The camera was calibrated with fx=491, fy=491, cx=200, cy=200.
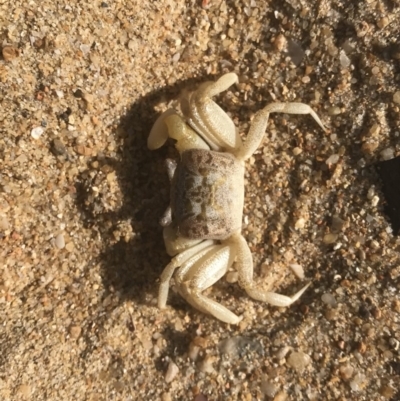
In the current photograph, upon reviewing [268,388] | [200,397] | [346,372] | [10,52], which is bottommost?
[346,372]

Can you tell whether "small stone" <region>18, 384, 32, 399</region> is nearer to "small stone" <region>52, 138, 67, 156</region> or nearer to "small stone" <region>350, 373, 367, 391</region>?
"small stone" <region>52, 138, 67, 156</region>

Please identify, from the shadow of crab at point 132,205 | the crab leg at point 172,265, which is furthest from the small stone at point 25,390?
the crab leg at point 172,265

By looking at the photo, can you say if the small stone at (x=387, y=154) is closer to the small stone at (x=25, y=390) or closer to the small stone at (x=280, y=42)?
the small stone at (x=280, y=42)

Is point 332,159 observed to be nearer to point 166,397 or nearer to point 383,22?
point 383,22

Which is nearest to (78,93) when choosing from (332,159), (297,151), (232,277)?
(297,151)

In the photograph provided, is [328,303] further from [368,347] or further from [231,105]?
[231,105]

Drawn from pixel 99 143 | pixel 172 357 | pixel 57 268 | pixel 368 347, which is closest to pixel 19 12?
pixel 99 143
